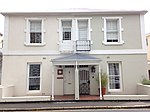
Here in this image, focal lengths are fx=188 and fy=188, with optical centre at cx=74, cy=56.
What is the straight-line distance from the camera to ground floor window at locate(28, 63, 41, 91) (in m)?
15.5

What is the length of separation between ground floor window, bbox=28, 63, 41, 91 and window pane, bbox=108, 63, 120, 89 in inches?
236

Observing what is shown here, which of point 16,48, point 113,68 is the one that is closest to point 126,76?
point 113,68

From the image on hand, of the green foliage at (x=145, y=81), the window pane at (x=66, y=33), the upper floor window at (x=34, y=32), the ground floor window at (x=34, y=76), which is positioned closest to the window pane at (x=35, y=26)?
the upper floor window at (x=34, y=32)

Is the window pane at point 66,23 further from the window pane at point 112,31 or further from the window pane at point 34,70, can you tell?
the window pane at point 34,70

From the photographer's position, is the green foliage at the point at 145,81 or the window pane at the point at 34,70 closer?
the green foliage at the point at 145,81

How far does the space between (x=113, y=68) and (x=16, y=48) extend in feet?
27.4

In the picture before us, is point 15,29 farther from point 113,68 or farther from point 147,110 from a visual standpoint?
point 147,110

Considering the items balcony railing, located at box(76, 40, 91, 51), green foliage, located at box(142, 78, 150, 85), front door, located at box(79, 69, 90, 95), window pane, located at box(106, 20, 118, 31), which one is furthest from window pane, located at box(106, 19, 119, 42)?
green foliage, located at box(142, 78, 150, 85)

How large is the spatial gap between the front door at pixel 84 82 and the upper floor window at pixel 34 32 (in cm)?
437

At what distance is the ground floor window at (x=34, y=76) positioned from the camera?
15516 mm

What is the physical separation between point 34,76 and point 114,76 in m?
6.69

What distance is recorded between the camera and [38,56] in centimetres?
1566

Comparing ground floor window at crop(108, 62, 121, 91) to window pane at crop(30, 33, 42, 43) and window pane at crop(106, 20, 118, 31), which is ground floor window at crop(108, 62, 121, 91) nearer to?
window pane at crop(106, 20, 118, 31)

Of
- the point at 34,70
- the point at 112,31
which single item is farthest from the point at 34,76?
the point at 112,31
